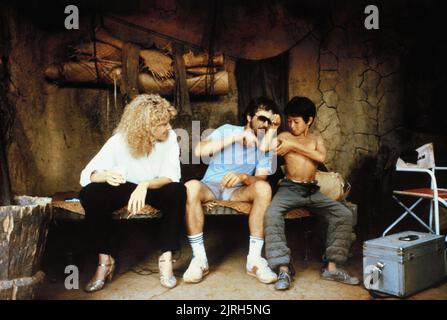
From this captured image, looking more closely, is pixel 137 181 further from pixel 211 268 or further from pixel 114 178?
pixel 211 268

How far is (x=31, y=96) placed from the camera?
15.8ft

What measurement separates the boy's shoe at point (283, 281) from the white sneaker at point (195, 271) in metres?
0.63

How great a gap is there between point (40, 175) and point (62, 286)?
1.79m

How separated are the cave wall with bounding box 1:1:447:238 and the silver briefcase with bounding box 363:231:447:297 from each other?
189 centimetres

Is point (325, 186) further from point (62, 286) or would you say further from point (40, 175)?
point (40, 175)

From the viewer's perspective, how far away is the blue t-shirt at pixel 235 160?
425cm

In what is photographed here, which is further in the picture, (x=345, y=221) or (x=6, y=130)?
(x=6, y=130)

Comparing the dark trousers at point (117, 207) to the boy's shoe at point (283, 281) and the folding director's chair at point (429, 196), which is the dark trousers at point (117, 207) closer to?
the boy's shoe at point (283, 281)

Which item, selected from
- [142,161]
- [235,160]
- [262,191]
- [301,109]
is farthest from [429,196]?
[142,161]

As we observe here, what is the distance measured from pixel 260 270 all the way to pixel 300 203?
68cm

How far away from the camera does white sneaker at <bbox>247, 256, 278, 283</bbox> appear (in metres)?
3.61

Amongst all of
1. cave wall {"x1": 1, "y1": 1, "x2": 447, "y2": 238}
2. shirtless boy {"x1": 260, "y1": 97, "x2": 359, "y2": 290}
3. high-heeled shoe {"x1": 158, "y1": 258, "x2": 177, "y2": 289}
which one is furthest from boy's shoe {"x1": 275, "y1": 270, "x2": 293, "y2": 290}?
cave wall {"x1": 1, "y1": 1, "x2": 447, "y2": 238}

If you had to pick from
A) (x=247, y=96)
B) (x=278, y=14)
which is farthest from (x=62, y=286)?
(x=278, y=14)

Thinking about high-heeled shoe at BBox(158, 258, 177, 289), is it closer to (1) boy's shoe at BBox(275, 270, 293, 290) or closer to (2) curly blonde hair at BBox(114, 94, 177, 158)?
(1) boy's shoe at BBox(275, 270, 293, 290)
